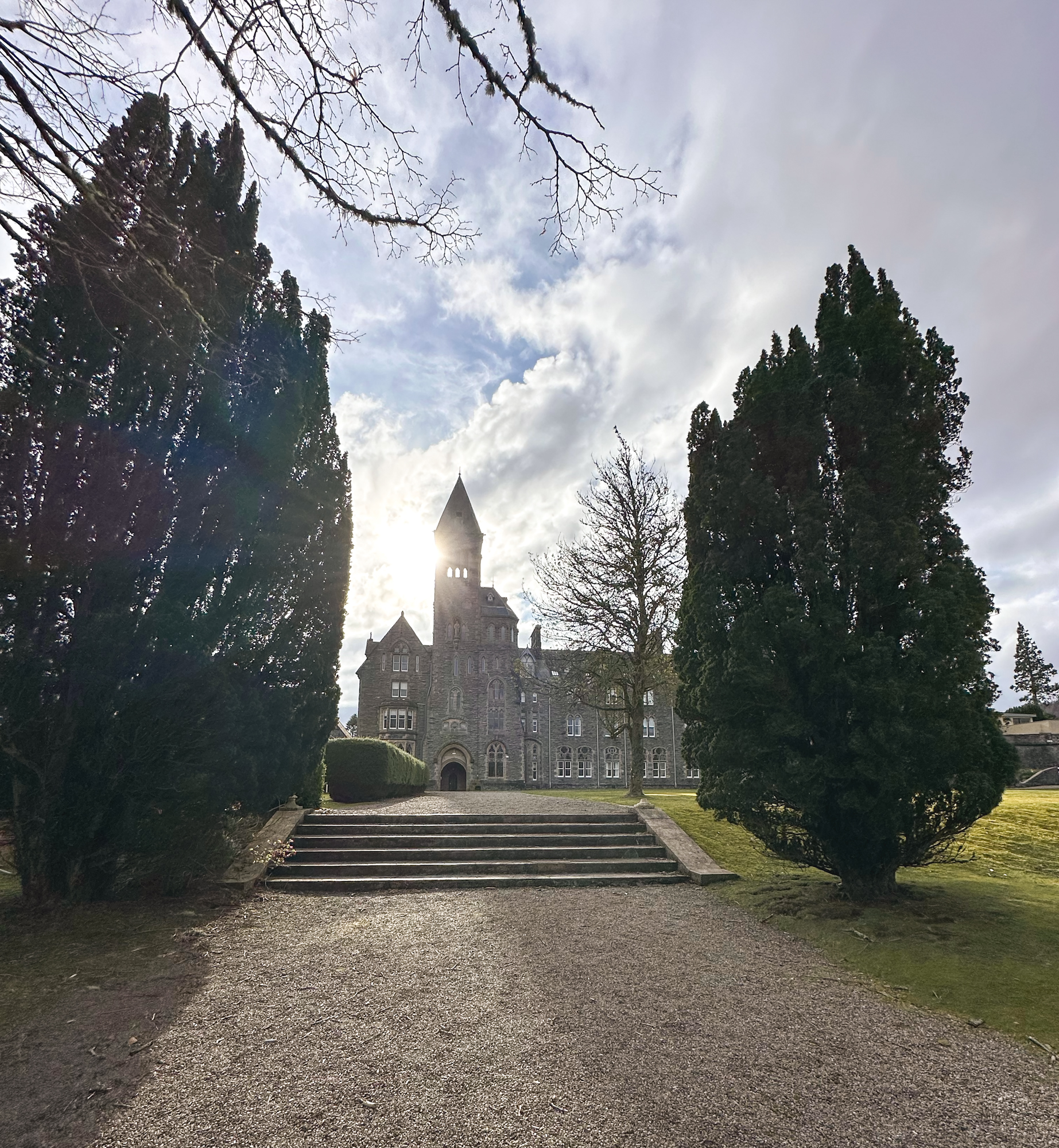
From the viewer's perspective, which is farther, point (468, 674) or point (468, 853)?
point (468, 674)

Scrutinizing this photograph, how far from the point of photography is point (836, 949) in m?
6.35

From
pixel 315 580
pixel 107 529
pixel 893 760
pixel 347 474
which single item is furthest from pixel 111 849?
pixel 893 760

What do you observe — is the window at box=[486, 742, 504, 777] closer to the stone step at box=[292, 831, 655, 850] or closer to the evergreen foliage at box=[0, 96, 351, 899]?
the stone step at box=[292, 831, 655, 850]

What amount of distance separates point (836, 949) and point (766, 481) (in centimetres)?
542

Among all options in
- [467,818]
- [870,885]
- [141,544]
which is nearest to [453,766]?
[467,818]

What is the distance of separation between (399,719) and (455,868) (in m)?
37.1

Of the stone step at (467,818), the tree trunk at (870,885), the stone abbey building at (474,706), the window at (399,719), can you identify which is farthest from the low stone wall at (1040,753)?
the window at (399,719)

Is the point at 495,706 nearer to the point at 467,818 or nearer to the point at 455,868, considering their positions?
the point at 467,818

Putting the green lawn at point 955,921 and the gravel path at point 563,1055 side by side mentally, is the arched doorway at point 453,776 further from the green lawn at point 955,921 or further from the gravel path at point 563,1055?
the gravel path at point 563,1055

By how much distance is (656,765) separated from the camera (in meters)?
51.8

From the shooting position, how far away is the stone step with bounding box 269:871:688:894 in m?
9.09

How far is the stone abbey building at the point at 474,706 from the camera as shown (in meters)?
44.7

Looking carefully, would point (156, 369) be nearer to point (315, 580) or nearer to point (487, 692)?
point (315, 580)

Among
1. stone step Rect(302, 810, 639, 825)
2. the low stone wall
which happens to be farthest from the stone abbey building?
stone step Rect(302, 810, 639, 825)
